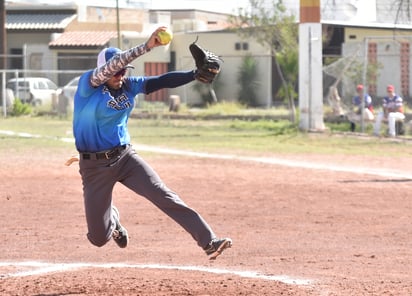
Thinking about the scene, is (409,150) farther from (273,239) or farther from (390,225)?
(273,239)

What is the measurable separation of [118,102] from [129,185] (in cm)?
73

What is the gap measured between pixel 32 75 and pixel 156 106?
1263cm

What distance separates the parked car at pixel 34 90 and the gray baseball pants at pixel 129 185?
32.3 m

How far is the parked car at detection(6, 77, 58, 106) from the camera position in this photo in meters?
41.7

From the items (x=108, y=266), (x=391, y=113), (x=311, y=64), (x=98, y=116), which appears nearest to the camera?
(x=98, y=116)

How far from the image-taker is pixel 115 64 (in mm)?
8133

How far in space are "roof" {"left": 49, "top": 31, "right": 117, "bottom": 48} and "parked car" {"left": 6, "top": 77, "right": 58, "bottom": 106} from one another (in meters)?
7.61

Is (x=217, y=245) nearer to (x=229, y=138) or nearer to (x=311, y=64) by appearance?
(x=229, y=138)

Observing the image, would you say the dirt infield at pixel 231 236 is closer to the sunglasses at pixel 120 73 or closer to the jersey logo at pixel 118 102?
the jersey logo at pixel 118 102

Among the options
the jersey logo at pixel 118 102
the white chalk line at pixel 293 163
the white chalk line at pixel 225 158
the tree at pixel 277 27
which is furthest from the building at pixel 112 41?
the jersey logo at pixel 118 102

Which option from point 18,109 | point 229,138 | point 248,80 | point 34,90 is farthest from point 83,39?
point 229,138

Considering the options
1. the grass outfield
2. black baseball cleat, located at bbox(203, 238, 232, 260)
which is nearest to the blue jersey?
black baseball cleat, located at bbox(203, 238, 232, 260)

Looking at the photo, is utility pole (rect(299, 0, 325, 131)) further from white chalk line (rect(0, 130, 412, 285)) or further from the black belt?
the black belt

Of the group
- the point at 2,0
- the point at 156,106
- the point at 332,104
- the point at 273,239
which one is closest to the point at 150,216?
the point at 273,239
